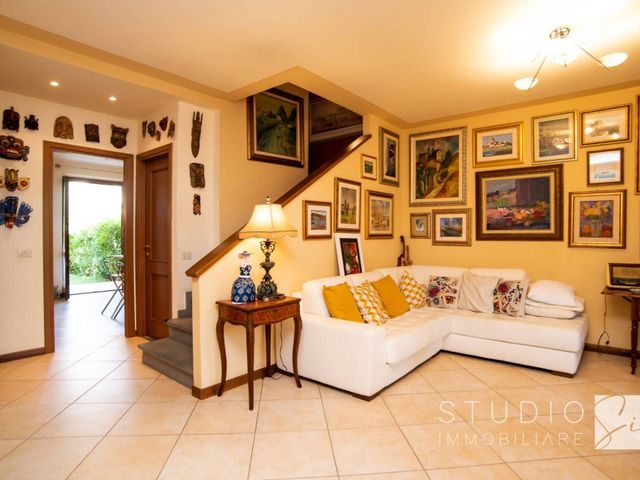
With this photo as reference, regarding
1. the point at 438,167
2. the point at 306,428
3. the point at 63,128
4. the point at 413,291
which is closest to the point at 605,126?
the point at 438,167

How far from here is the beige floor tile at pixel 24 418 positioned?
237 centimetres

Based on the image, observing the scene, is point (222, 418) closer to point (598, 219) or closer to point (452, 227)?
point (452, 227)

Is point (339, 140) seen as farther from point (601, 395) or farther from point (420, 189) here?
point (601, 395)

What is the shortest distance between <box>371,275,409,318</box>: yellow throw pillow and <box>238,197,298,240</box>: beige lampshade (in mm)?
1309

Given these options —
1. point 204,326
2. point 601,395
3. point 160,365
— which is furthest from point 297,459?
point 601,395

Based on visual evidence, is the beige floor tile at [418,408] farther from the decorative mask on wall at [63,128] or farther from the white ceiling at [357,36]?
the decorative mask on wall at [63,128]

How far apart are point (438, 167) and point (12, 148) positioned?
4913 millimetres

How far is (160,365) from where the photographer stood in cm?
343

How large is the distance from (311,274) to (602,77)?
3.45m

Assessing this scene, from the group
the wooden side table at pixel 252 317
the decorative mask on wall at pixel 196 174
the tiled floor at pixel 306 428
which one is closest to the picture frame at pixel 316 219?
the wooden side table at pixel 252 317

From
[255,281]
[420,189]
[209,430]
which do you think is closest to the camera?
[209,430]

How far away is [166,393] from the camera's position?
2.98 meters

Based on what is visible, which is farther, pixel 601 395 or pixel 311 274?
pixel 311 274

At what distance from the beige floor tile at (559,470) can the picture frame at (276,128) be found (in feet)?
12.4
